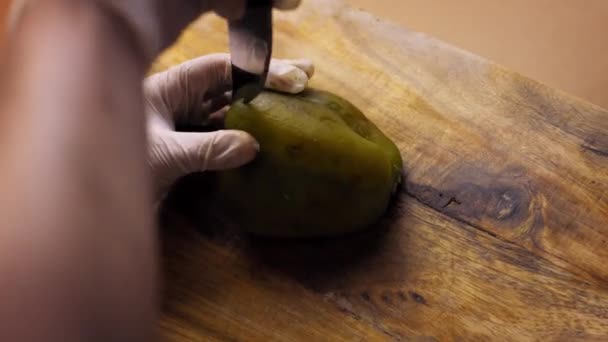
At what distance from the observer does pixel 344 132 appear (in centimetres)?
83

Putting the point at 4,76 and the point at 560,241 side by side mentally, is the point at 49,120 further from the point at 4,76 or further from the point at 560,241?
the point at 560,241

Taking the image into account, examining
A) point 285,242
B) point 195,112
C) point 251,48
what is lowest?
point 285,242

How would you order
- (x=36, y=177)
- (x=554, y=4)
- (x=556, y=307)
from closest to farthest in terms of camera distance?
(x=36, y=177) < (x=556, y=307) < (x=554, y=4)

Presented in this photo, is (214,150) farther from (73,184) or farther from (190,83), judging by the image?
(73,184)

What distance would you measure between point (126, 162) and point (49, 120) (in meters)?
0.06

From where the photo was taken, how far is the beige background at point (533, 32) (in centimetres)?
154

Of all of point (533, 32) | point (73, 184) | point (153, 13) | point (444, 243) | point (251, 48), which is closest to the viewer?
point (73, 184)

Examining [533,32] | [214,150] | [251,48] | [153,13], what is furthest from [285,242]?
[533,32]

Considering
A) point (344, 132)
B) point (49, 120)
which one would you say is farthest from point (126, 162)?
point (344, 132)

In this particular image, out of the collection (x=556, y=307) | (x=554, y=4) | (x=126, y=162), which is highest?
(x=126, y=162)

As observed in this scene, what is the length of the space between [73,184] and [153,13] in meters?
0.20

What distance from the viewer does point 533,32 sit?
154 cm

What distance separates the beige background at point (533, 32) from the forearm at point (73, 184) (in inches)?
46.2

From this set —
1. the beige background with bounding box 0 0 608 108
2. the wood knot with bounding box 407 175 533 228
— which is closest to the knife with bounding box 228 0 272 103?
the wood knot with bounding box 407 175 533 228
